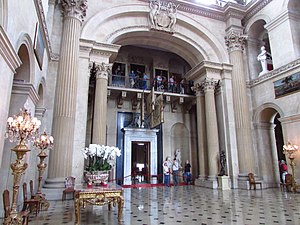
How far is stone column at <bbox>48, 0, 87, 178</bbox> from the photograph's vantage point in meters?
7.44

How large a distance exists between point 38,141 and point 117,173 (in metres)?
7.35

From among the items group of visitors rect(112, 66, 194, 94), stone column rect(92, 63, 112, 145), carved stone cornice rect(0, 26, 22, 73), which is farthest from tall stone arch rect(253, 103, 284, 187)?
carved stone cornice rect(0, 26, 22, 73)

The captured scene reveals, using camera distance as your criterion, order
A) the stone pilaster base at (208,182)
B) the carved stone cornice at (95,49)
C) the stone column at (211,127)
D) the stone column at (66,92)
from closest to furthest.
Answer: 1. the stone column at (66,92)
2. the carved stone cornice at (95,49)
3. the stone pilaster base at (208,182)
4. the stone column at (211,127)

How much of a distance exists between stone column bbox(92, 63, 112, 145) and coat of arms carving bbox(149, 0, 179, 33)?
3455mm

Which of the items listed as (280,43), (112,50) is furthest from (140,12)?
(280,43)

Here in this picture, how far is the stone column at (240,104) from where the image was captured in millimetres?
10289

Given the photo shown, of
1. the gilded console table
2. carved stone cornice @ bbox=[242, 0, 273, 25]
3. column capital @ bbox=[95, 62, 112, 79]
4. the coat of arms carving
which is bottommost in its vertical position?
the gilded console table

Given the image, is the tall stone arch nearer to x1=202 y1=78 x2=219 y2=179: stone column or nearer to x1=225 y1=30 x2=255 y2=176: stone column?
x1=225 y1=30 x2=255 y2=176: stone column

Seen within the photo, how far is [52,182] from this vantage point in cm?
707

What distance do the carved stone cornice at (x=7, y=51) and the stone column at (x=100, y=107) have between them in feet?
15.9

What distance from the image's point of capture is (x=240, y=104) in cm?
1086

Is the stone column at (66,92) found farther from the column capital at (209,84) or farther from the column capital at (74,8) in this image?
the column capital at (209,84)

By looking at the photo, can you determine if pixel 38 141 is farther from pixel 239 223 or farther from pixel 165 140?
pixel 165 140

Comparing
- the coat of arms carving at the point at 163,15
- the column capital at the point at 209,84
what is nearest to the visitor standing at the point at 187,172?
the column capital at the point at 209,84
